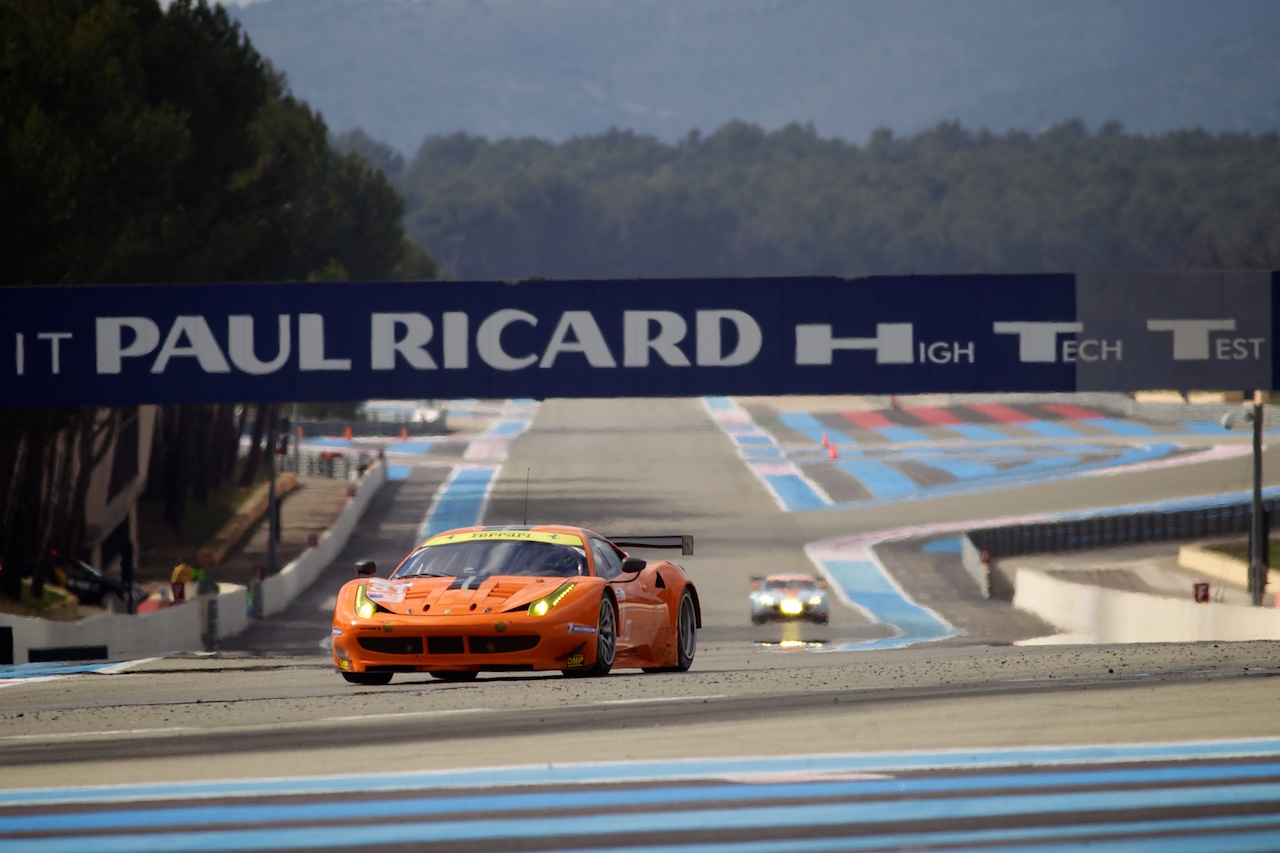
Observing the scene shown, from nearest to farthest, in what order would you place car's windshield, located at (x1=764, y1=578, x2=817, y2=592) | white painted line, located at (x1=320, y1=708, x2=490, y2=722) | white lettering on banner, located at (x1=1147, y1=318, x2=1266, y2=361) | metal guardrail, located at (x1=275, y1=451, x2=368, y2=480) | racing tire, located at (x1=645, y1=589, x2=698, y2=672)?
white painted line, located at (x1=320, y1=708, x2=490, y2=722)
racing tire, located at (x1=645, y1=589, x2=698, y2=672)
white lettering on banner, located at (x1=1147, y1=318, x2=1266, y2=361)
car's windshield, located at (x1=764, y1=578, x2=817, y2=592)
metal guardrail, located at (x1=275, y1=451, x2=368, y2=480)

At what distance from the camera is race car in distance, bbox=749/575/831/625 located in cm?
3872

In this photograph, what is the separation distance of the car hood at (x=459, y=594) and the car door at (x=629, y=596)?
844 mm

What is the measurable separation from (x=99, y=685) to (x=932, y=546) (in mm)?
43776

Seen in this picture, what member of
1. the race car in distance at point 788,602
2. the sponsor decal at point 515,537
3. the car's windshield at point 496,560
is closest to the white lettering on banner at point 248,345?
the sponsor decal at point 515,537

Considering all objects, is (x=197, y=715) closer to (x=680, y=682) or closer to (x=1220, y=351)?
(x=680, y=682)

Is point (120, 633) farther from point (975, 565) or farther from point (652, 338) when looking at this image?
point (975, 565)

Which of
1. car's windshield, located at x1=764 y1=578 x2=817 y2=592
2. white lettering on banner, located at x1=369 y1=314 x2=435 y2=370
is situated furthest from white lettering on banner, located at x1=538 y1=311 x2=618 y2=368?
car's windshield, located at x1=764 y1=578 x2=817 y2=592

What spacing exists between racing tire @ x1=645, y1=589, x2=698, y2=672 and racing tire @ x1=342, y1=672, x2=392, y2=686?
2.65 meters

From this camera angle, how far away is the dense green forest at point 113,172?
99.7 ft

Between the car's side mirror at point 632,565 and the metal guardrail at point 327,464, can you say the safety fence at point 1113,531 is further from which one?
the car's side mirror at point 632,565

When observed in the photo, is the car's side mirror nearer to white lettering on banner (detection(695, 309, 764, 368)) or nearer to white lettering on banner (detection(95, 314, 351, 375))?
white lettering on banner (detection(695, 309, 764, 368))

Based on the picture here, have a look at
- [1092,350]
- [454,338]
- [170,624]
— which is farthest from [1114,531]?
[454,338]

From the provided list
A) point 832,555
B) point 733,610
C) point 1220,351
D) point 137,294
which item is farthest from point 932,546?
point 137,294

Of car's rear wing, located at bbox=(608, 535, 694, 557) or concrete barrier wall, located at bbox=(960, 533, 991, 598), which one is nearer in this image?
car's rear wing, located at bbox=(608, 535, 694, 557)
